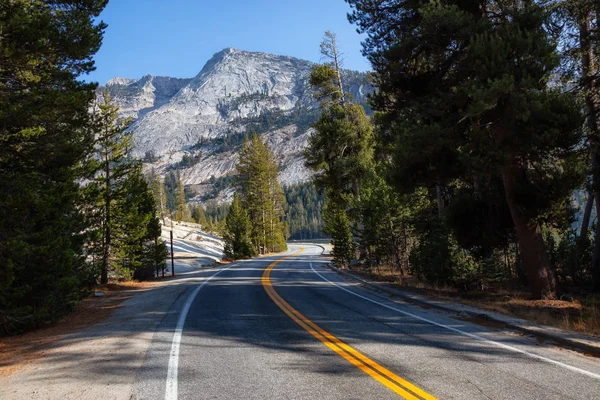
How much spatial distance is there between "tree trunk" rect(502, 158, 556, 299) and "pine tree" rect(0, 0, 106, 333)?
12004 mm

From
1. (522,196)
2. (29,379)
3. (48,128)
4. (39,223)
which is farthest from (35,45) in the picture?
(522,196)

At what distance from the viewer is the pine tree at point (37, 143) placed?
859 centimetres

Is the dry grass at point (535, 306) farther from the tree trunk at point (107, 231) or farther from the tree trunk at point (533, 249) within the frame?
the tree trunk at point (107, 231)

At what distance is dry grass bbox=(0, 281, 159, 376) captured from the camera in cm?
728

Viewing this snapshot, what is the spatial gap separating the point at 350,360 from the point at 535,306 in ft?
24.2

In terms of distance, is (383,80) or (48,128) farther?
(383,80)

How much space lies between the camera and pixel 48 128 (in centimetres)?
1030

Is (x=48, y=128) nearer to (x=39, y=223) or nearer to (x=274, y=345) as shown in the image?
(x=39, y=223)

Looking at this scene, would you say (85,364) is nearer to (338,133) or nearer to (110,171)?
(110,171)

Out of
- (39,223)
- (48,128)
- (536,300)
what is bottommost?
(536,300)

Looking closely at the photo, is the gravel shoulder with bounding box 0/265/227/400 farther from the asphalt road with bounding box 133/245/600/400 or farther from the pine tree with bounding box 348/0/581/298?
the pine tree with bounding box 348/0/581/298

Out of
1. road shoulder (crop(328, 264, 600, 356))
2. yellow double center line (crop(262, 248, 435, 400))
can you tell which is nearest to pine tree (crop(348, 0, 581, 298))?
road shoulder (crop(328, 264, 600, 356))

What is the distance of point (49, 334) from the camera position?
9.68m

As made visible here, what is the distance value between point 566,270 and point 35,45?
60.5ft
